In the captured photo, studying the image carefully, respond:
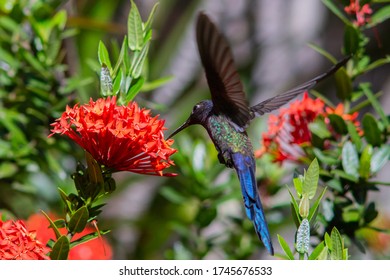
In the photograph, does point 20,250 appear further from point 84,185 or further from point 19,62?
point 19,62

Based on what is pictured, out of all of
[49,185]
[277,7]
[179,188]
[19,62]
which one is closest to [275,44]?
[277,7]

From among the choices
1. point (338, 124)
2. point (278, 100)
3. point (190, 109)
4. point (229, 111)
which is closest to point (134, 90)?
point (229, 111)

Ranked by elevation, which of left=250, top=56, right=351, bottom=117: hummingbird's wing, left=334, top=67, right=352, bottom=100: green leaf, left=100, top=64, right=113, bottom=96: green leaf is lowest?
left=100, top=64, right=113, bottom=96: green leaf

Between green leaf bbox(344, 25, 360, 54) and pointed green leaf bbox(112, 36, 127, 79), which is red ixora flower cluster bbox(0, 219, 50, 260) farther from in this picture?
green leaf bbox(344, 25, 360, 54)

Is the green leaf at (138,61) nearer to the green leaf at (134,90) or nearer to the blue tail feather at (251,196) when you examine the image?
the green leaf at (134,90)

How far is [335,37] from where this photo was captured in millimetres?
2545

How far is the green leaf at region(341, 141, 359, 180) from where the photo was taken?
93cm

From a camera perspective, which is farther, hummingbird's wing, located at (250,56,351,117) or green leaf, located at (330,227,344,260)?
hummingbird's wing, located at (250,56,351,117)

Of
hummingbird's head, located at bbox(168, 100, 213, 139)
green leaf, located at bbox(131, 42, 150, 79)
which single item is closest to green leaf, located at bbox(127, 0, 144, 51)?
green leaf, located at bbox(131, 42, 150, 79)

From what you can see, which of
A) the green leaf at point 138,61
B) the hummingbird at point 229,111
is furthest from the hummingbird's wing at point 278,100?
the green leaf at point 138,61

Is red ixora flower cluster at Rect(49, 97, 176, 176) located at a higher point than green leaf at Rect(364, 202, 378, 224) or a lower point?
higher

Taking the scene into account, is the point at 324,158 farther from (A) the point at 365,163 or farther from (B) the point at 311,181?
(B) the point at 311,181

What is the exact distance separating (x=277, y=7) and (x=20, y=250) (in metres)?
2.11

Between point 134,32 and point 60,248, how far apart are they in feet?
0.82
